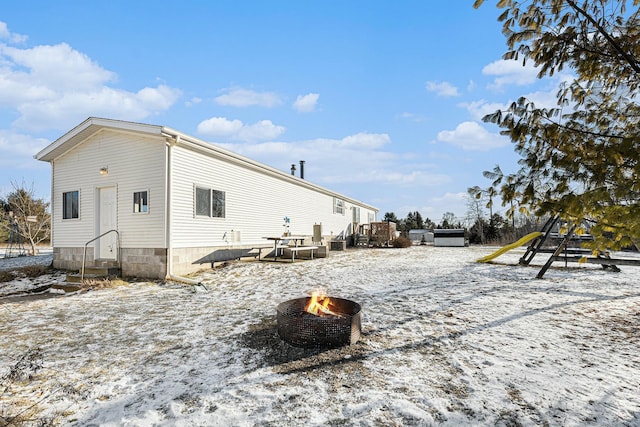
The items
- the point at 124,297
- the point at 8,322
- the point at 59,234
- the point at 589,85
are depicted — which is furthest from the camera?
the point at 59,234

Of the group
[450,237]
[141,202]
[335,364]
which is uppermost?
[141,202]

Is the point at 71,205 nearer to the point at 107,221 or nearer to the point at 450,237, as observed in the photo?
the point at 107,221

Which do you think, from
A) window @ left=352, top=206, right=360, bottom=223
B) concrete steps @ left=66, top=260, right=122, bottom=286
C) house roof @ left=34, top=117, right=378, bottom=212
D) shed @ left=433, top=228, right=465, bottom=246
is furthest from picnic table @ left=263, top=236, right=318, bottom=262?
shed @ left=433, top=228, right=465, bottom=246

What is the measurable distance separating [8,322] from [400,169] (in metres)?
23.3

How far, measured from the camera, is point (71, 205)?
11.1 metres

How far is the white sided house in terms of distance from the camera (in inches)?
358

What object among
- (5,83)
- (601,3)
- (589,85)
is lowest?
(589,85)

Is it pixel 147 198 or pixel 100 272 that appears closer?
pixel 147 198

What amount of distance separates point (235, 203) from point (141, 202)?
3157mm

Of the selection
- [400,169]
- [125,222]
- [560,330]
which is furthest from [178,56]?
[400,169]

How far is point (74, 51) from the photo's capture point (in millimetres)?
10555

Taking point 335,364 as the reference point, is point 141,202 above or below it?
above

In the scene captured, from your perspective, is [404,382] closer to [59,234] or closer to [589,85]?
[589,85]

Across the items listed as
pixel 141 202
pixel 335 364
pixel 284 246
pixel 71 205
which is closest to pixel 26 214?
pixel 71 205
